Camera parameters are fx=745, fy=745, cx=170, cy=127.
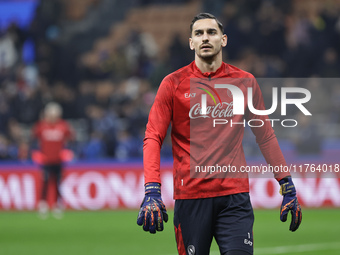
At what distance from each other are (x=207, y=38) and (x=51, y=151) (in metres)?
11.5

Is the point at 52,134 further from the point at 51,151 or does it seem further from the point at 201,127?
the point at 201,127

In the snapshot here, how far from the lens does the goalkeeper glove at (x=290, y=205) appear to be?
5312 millimetres

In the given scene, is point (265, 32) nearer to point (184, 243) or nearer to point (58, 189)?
point (58, 189)

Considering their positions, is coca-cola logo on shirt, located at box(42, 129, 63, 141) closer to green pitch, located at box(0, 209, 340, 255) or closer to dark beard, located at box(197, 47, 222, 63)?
green pitch, located at box(0, 209, 340, 255)

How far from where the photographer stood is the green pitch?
10.2 m

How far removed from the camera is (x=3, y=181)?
56.4 ft

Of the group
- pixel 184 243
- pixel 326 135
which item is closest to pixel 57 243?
pixel 184 243

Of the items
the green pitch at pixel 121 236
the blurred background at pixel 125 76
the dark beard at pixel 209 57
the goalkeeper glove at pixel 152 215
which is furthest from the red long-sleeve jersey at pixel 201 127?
the blurred background at pixel 125 76

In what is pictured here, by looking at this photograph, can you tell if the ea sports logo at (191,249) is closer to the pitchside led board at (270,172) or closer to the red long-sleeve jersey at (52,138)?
the pitchside led board at (270,172)

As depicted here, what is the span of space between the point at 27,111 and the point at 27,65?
8.39 feet

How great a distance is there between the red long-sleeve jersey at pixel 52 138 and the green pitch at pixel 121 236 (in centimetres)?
134

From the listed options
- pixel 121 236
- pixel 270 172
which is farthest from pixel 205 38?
pixel 270 172

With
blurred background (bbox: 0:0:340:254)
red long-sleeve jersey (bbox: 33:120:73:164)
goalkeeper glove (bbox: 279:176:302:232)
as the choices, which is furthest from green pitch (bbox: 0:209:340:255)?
goalkeeper glove (bbox: 279:176:302:232)

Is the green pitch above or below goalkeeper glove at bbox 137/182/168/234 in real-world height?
above
